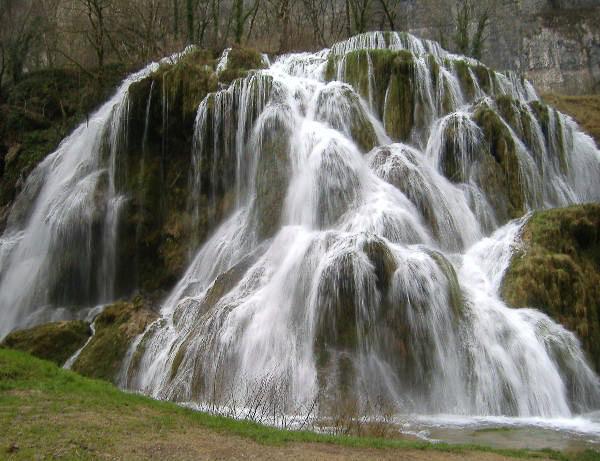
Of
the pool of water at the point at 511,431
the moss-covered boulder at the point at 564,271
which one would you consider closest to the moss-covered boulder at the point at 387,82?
the moss-covered boulder at the point at 564,271

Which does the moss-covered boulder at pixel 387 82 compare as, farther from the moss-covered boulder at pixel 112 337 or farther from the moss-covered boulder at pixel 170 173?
the moss-covered boulder at pixel 112 337

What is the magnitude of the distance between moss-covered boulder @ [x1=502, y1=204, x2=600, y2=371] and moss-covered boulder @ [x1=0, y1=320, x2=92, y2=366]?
950 centimetres

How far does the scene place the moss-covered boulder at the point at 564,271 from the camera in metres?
12.4

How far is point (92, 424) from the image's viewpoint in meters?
6.53

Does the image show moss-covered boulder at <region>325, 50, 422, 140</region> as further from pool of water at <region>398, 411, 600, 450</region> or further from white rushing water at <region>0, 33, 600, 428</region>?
pool of water at <region>398, 411, 600, 450</region>

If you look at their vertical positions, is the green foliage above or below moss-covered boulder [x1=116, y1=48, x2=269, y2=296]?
above

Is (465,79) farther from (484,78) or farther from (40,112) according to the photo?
(40,112)

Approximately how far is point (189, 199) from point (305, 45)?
13365 mm

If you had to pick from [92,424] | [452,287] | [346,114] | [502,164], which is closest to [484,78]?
[502,164]

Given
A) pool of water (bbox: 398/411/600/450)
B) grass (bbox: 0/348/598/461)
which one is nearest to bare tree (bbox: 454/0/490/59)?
pool of water (bbox: 398/411/600/450)

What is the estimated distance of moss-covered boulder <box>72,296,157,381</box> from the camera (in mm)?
13359

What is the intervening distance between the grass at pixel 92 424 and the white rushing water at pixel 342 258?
183cm

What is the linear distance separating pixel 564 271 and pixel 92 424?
9.90 meters

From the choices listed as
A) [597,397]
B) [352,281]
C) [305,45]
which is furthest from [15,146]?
[597,397]
